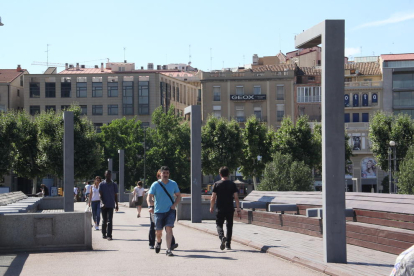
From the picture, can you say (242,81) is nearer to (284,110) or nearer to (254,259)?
(284,110)

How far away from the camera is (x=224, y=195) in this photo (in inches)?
559

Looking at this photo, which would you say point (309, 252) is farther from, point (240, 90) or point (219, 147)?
point (240, 90)

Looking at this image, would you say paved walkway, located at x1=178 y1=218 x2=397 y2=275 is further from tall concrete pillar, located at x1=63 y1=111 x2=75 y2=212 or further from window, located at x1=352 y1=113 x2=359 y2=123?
window, located at x1=352 y1=113 x2=359 y2=123

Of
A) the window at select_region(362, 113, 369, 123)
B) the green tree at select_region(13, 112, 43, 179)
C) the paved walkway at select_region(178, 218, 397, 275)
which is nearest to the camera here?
the paved walkway at select_region(178, 218, 397, 275)

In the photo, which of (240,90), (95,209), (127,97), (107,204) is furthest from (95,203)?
(127,97)

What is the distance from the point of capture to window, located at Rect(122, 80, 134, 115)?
339 feet

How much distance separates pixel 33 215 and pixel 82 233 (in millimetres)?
1041

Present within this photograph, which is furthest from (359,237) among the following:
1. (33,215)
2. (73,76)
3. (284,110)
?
(73,76)

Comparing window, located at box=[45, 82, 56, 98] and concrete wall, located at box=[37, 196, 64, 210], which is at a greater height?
window, located at box=[45, 82, 56, 98]

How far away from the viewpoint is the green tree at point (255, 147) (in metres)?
68.8

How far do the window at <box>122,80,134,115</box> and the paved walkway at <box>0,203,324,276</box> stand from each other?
88.5 m

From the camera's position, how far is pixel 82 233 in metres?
14.3

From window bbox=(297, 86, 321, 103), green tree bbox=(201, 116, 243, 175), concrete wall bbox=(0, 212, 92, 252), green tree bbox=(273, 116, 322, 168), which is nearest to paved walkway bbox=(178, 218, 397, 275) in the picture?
concrete wall bbox=(0, 212, 92, 252)

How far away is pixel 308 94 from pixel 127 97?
27.4 metres
